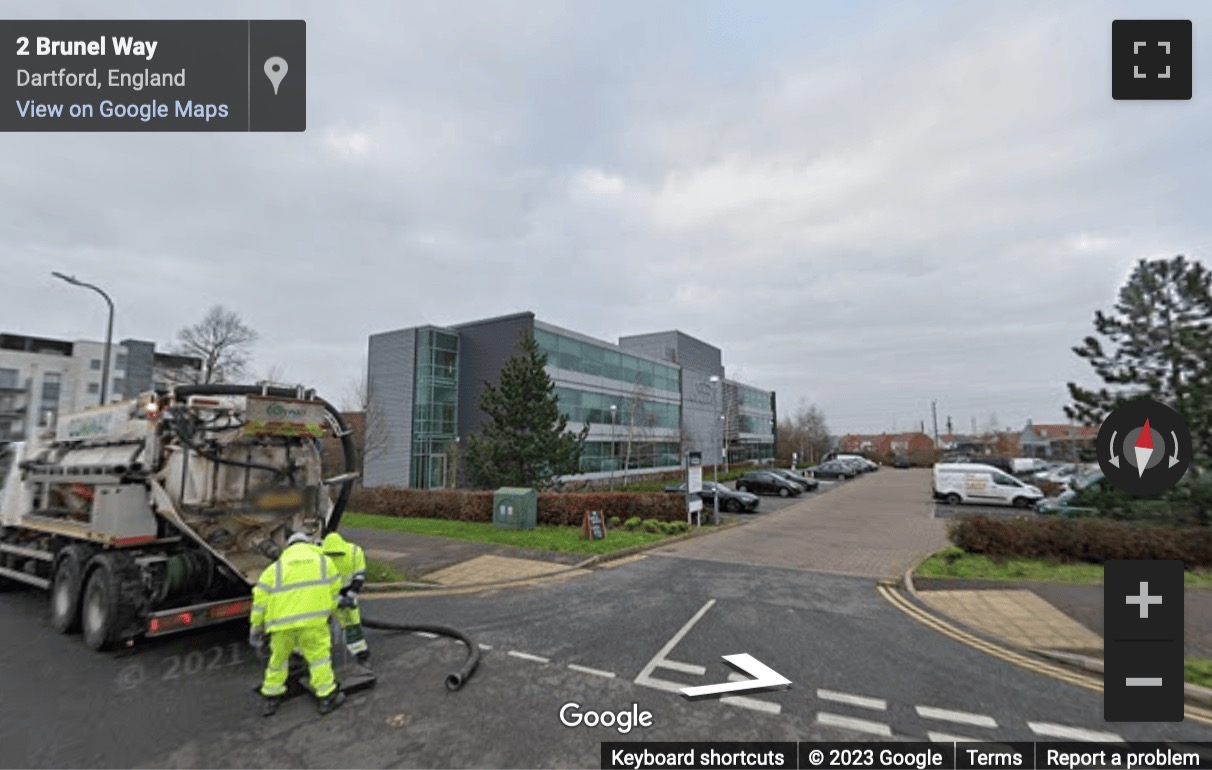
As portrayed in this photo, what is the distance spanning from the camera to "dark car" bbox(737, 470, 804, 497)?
95.7ft

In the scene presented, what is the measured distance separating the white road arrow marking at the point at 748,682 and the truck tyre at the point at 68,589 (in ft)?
24.5

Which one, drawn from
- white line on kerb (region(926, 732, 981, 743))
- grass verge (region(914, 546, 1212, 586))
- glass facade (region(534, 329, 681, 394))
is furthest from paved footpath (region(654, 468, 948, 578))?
glass facade (region(534, 329, 681, 394))

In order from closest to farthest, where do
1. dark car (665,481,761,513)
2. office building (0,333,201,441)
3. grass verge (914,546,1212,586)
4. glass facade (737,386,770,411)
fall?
1. grass verge (914,546,1212,586)
2. dark car (665,481,761,513)
3. office building (0,333,201,441)
4. glass facade (737,386,770,411)

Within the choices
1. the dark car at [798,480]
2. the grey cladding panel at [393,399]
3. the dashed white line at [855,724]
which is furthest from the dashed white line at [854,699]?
the grey cladding panel at [393,399]

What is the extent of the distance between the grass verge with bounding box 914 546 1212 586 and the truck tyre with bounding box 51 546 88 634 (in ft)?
42.1

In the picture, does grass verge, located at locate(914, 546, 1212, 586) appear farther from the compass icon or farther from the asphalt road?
the compass icon

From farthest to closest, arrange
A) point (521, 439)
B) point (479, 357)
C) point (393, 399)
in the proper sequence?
1. point (479, 357)
2. point (393, 399)
3. point (521, 439)

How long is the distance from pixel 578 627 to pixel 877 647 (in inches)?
147

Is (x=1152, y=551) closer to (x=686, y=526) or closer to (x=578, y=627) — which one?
(x=686, y=526)

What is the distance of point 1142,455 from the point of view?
18.4ft

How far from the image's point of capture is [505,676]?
17.7 ft

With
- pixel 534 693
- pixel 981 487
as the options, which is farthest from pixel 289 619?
pixel 981 487

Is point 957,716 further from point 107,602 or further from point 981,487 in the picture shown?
point 981,487

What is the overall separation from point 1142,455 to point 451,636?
8.11 meters
